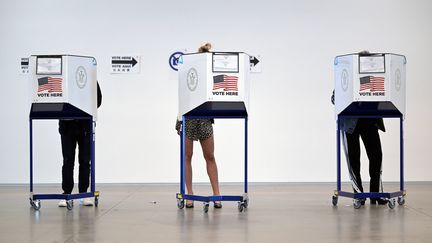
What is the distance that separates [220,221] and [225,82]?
3.76ft

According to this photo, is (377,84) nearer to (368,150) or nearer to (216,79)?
(368,150)

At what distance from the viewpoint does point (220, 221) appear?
16.0 ft

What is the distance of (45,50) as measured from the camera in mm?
8312

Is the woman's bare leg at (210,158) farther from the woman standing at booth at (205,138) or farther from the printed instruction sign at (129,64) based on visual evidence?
the printed instruction sign at (129,64)

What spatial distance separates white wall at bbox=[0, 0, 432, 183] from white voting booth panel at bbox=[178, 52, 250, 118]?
294cm

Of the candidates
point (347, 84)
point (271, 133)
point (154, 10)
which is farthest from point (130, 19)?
point (347, 84)

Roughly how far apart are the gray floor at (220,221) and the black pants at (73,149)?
0.76 ft

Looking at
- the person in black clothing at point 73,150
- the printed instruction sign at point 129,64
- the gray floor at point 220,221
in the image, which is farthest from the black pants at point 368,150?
the printed instruction sign at point 129,64

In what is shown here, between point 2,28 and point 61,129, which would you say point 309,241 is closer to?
point 61,129

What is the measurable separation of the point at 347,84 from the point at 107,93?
12.1 ft

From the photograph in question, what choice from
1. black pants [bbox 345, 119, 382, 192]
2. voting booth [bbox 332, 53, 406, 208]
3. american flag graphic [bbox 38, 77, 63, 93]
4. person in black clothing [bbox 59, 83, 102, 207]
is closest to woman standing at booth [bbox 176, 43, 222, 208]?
person in black clothing [bbox 59, 83, 102, 207]

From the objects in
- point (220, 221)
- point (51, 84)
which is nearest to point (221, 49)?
point (51, 84)

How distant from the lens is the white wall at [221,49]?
27.3ft

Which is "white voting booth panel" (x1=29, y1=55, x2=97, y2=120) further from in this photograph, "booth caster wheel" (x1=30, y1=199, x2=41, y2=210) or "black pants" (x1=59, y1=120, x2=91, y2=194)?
"booth caster wheel" (x1=30, y1=199, x2=41, y2=210)
